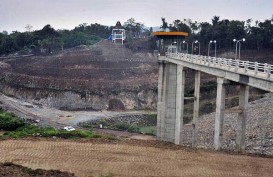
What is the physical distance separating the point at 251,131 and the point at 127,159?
78.3ft

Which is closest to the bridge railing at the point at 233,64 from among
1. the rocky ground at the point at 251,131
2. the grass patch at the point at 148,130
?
the rocky ground at the point at 251,131

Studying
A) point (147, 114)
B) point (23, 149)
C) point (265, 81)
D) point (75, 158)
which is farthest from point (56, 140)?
point (147, 114)

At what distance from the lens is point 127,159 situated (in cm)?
3209

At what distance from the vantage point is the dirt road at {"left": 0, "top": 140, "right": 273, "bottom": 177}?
29109mm

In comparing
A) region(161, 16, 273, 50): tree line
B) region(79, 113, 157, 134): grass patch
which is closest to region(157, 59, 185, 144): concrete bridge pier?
region(79, 113, 157, 134): grass patch

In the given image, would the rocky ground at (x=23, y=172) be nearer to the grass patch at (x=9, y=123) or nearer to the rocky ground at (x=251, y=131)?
the rocky ground at (x=251, y=131)

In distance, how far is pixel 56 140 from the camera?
38.5m

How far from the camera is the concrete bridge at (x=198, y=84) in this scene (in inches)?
1130

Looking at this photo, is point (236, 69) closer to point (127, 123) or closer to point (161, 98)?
point (161, 98)

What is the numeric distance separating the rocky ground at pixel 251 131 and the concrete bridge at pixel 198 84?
11.8 ft

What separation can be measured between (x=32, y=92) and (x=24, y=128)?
1916 inches

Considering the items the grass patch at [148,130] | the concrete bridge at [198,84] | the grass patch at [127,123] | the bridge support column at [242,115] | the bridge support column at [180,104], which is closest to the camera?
the concrete bridge at [198,84]

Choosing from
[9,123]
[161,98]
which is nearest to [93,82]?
[161,98]

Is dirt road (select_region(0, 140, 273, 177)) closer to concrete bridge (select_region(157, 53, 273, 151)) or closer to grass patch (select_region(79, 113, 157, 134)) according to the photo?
concrete bridge (select_region(157, 53, 273, 151))
